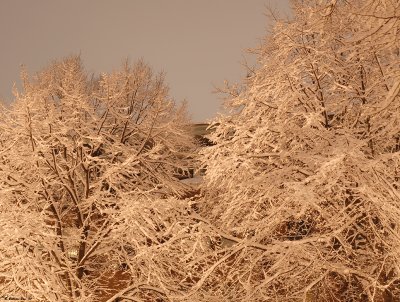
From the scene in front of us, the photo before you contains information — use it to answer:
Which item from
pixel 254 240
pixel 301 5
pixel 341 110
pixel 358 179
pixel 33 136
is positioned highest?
pixel 301 5

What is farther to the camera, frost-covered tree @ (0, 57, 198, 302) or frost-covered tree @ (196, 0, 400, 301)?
frost-covered tree @ (0, 57, 198, 302)

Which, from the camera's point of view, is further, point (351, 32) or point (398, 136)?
point (351, 32)

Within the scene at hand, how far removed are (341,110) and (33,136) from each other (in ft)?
20.7

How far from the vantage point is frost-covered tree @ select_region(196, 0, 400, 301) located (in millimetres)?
6453

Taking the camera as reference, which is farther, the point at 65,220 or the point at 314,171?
the point at 65,220

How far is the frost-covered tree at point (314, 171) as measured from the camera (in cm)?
645

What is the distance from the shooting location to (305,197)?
21.2 feet

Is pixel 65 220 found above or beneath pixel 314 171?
above

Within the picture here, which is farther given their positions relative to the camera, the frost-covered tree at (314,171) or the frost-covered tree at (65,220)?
the frost-covered tree at (65,220)

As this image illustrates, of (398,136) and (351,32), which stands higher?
(351,32)

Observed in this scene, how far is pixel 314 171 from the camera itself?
695 cm

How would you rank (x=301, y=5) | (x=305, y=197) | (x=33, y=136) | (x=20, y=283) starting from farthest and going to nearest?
(x=301, y=5), (x=33, y=136), (x=20, y=283), (x=305, y=197)

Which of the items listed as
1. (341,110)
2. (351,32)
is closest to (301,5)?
(351,32)

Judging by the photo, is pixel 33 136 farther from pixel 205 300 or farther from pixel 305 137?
pixel 305 137
